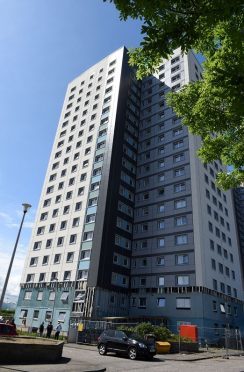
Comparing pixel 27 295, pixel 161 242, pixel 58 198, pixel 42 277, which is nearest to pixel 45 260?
pixel 42 277

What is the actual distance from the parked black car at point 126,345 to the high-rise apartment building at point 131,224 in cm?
1871

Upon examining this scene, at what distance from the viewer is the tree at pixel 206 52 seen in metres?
6.42

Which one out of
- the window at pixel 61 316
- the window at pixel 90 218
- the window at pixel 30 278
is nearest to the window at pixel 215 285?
the window at pixel 90 218

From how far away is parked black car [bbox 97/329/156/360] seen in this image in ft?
64.0

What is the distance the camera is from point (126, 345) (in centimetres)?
2014

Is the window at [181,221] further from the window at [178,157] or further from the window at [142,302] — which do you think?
the window at [142,302]

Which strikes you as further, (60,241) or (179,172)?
(179,172)

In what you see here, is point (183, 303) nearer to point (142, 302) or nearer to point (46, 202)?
point (142, 302)

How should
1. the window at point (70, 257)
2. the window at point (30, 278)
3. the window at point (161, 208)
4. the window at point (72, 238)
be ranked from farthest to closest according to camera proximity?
the window at point (30, 278) < the window at point (161, 208) < the window at point (72, 238) < the window at point (70, 257)

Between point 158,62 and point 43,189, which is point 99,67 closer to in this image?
point 43,189

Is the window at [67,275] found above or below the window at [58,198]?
below

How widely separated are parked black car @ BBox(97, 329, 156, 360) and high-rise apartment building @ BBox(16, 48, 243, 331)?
61.4ft

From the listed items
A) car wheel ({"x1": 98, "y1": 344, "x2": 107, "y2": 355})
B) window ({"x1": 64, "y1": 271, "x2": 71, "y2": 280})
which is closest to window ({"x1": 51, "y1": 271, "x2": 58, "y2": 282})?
window ({"x1": 64, "y1": 271, "x2": 71, "y2": 280})

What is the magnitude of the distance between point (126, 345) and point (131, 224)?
1211 inches
